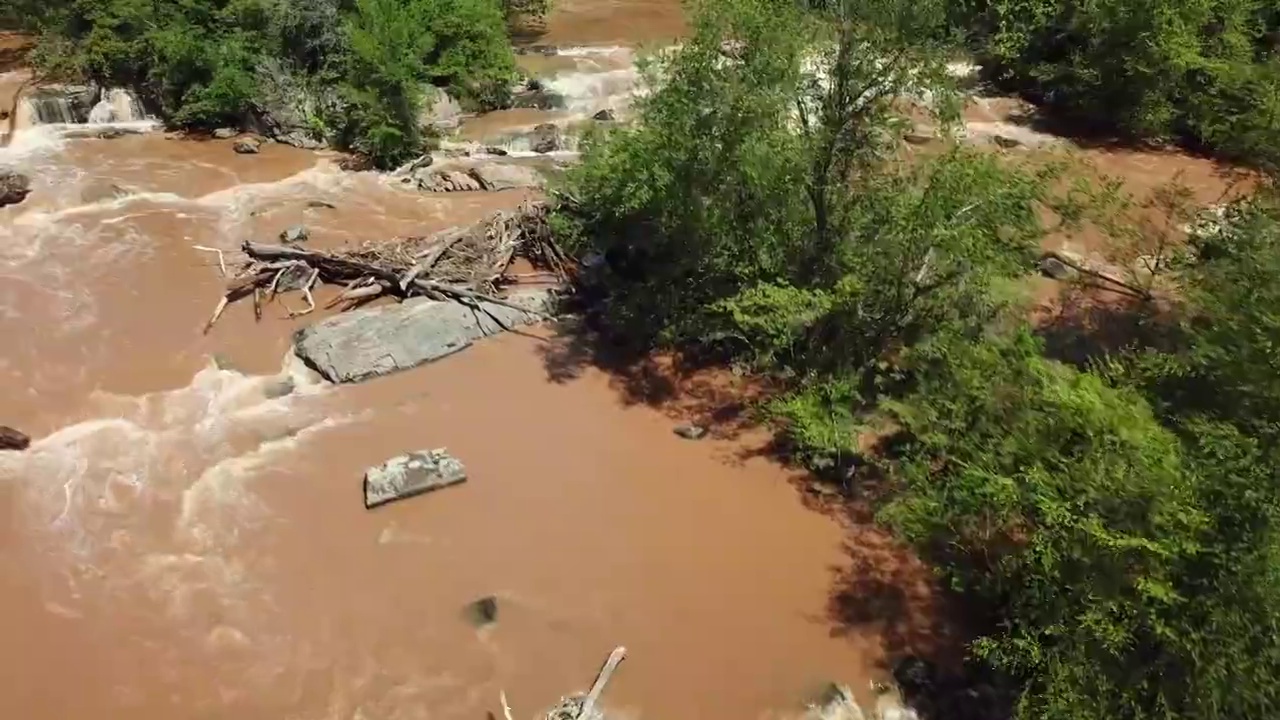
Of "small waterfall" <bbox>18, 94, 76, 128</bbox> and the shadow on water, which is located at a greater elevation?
"small waterfall" <bbox>18, 94, 76, 128</bbox>

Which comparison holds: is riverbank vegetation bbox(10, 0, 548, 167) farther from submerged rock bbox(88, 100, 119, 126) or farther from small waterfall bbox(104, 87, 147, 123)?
submerged rock bbox(88, 100, 119, 126)

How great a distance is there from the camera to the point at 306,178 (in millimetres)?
22766

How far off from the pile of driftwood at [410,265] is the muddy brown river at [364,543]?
626 mm

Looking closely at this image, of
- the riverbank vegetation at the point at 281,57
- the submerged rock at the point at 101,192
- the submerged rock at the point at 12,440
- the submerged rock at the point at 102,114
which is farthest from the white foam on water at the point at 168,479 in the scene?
the submerged rock at the point at 102,114

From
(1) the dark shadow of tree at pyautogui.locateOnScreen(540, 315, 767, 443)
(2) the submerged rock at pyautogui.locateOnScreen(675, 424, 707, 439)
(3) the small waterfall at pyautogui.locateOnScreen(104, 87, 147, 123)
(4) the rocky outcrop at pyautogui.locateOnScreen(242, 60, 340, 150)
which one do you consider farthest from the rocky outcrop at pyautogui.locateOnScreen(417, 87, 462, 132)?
(2) the submerged rock at pyautogui.locateOnScreen(675, 424, 707, 439)

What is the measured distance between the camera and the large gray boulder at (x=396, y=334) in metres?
16.3

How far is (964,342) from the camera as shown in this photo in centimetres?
1268

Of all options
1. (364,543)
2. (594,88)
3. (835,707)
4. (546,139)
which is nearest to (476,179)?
(546,139)

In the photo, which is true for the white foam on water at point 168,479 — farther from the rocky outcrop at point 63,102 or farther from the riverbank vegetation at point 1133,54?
the riverbank vegetation at point 1133,54

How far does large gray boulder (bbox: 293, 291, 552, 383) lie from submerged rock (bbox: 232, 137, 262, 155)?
8.77 m

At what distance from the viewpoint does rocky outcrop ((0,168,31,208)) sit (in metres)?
20.5

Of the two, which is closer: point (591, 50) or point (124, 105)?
point (124, 105)

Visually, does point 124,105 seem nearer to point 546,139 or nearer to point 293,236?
point 293,236

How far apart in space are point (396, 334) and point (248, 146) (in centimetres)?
1014
